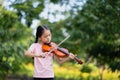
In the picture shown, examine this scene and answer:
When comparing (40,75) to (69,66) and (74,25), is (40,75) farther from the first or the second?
(69,66)

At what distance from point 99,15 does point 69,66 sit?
51.5ft

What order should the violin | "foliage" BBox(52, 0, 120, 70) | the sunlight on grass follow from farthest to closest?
1. the sunlight on grass
2. "foliage" BBox(52, 0, 120, 70)
3. the violin

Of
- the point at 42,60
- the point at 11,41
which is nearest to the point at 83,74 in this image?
the point at 11,41

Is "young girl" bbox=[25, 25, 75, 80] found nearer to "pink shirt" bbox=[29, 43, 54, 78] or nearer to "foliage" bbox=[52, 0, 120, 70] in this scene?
"pink shirt" bbox=[29, 43, 54, 78]

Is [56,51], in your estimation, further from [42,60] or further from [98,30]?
[98,30]

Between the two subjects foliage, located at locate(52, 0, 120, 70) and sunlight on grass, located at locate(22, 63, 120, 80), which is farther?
sunlight on grass, located at locate(22, 63, 120, 80)

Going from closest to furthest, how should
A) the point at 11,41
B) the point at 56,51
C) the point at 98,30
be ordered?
the point at 56,51, the point at 11,41, the point at 98,30

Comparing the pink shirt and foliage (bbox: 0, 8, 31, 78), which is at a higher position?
foliage (bbox: 0, 8, 31, 78)

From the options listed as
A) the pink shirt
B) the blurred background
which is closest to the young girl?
the pink shirt

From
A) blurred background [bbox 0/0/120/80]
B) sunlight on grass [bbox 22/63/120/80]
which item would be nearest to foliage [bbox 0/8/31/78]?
blurred background [bbox 0/0/120/80]

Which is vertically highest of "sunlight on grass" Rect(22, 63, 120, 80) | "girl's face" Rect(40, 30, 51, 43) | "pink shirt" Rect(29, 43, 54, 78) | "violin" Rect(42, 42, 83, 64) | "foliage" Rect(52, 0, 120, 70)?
"foliage" Rect(52, 0, 120, 70)

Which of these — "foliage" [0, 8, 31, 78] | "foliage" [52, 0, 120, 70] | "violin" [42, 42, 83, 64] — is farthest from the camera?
"foliage" [52, 0, 120, 70]

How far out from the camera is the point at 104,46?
12.2 m

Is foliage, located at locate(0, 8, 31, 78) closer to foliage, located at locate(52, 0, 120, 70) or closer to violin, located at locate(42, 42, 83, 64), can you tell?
foliage, located at locate(52, 0, 120, 70)
